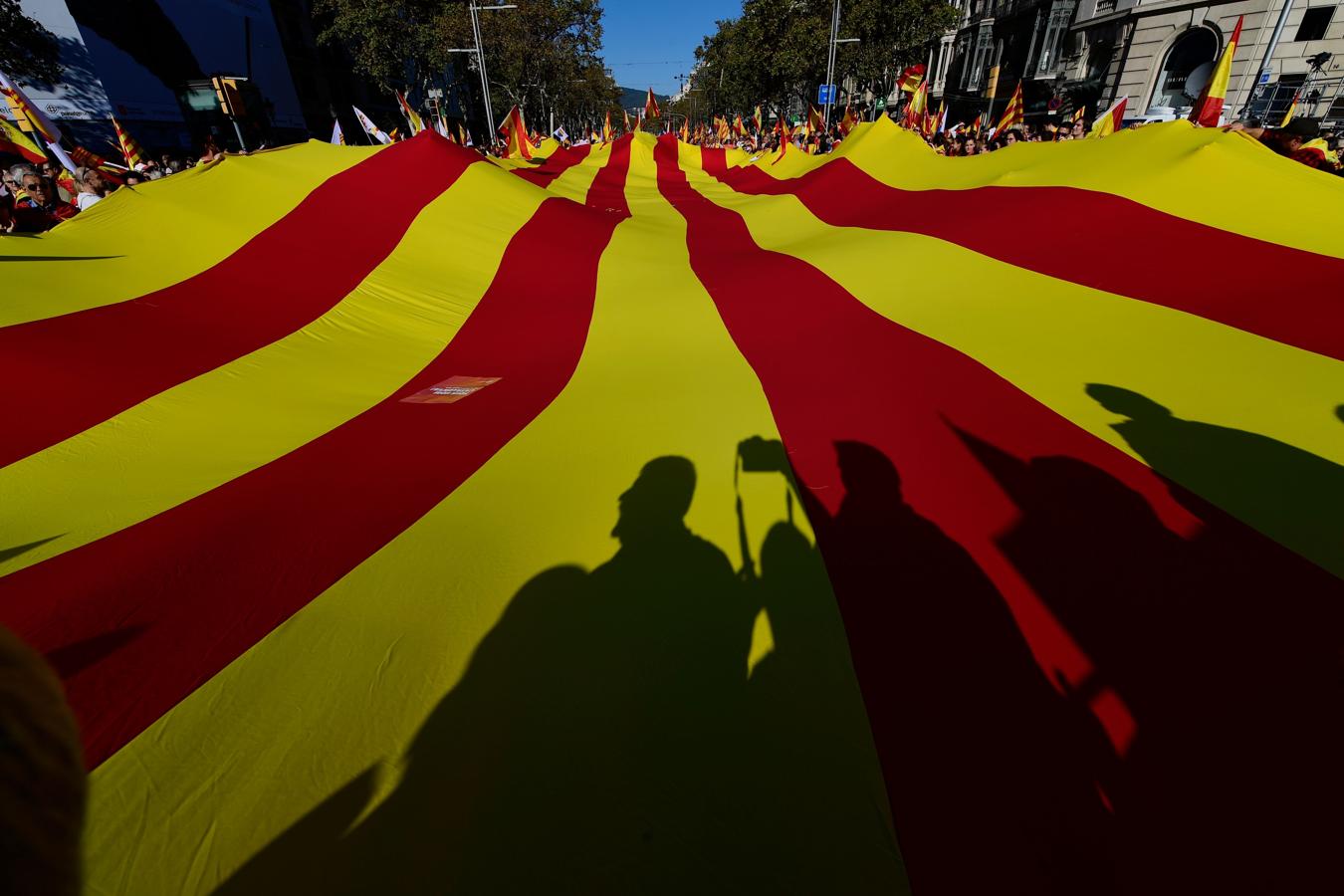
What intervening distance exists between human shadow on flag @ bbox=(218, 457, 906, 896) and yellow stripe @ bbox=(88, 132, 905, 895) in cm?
2

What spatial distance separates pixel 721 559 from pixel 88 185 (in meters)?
7.82

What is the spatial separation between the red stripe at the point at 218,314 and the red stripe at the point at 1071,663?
3.23 m

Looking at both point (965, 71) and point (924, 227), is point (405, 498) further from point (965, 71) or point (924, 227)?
point (965, 71)

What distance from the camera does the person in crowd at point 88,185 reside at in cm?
571

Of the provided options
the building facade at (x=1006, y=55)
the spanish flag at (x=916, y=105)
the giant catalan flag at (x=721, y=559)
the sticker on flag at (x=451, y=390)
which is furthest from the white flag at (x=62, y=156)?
the building facade at (x=1006, y=55)

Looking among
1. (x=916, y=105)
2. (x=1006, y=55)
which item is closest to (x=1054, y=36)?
(x=1006, y=55)

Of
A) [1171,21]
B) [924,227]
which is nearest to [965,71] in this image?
[1171,21]

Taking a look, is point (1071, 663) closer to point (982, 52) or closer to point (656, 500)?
point (656, 500)

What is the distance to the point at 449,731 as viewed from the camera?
151 cm

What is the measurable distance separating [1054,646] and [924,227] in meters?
3.66

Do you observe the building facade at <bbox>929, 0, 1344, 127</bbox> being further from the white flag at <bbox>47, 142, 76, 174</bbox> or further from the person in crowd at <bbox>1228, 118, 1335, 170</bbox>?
the white flag at <bbox>47, 142, 76, 174</bbox>

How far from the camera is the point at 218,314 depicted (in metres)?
3.53

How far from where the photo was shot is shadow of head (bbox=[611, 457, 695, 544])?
2.21 metres

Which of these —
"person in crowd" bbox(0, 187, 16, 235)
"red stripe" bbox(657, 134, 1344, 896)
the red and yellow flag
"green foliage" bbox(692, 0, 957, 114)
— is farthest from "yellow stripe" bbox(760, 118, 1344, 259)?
"green foliage" bbox(692, 0, 957, 114)
